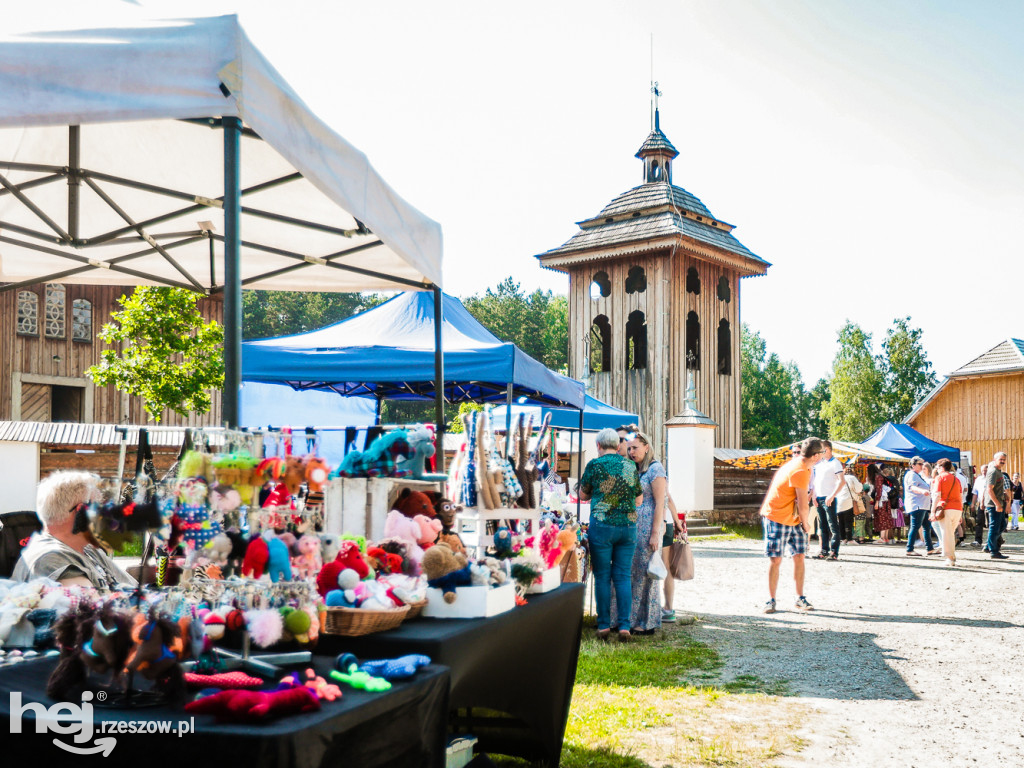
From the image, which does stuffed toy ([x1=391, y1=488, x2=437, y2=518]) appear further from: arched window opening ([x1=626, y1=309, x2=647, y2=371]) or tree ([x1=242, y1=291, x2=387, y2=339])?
tree ([x1=242, y1=291, x2=387, y2=339])

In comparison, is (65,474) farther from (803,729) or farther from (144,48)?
(803,729)

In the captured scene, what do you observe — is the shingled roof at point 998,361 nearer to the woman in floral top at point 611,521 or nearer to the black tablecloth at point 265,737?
the woman in floral top at point 611,521

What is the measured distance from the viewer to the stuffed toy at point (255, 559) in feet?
8.13

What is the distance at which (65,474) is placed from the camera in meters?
3.49

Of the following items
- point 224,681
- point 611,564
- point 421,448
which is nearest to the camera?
point 224,681

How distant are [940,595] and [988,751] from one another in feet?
21.6

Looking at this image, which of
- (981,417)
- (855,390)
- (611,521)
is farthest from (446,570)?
(855,390)

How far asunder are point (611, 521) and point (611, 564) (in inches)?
17.1

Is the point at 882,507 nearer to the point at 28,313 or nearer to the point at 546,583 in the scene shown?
the point at 546,583

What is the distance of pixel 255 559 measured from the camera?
97.4 inches

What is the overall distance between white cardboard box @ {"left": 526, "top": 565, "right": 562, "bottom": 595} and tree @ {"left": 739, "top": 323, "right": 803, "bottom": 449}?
60.2m

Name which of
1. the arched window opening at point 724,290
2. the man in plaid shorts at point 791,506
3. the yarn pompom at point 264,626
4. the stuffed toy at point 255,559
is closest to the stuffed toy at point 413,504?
the stuffed toy at point 255,559

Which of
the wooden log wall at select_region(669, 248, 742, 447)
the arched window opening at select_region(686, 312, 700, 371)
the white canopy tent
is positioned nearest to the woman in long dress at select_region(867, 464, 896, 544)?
the wooden log wall at select_region(669, 248, 742, 447)

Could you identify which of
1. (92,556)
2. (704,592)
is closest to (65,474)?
(92,556)
